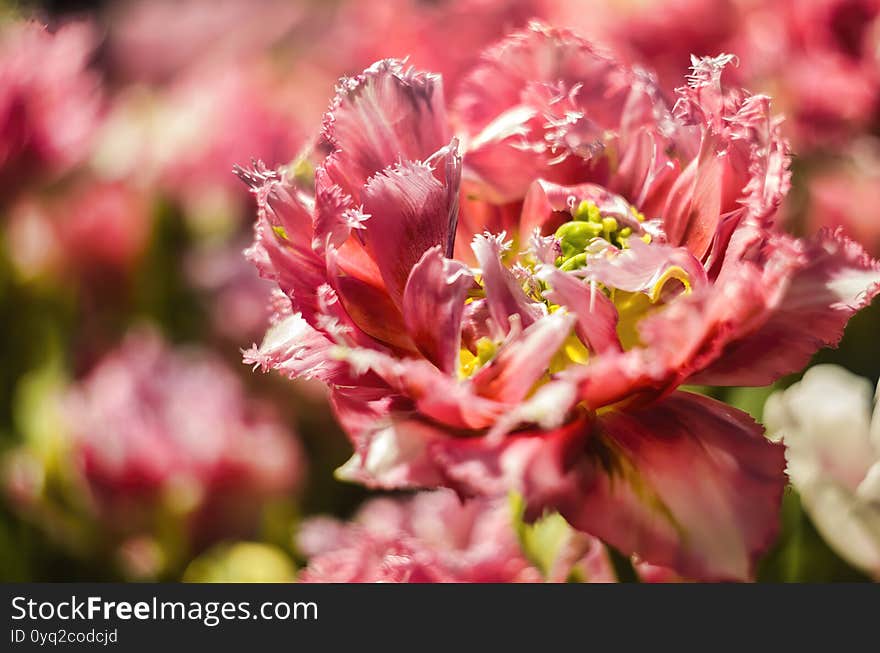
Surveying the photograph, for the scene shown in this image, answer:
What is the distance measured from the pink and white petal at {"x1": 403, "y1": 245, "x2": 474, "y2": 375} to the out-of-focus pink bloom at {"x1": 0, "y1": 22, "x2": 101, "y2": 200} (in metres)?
0.36

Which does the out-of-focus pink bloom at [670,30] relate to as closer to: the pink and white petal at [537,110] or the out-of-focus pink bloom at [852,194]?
the out-of-focus pink bloom at [852,194]

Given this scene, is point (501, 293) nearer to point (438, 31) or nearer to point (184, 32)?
point (438, 31)

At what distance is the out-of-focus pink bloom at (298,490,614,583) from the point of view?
0.31 meters

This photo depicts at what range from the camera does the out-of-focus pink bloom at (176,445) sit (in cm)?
49

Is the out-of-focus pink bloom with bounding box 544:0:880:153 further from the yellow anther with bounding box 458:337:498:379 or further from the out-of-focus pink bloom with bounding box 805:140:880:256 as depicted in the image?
the yellow anther with bounding box 458:337:498:379

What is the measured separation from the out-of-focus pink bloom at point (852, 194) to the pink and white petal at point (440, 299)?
0.30 m

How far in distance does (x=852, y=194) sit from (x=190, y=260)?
Result: 377 mm

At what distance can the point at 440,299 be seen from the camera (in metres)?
0.22

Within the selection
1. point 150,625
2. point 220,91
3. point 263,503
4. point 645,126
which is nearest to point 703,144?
point 645,126

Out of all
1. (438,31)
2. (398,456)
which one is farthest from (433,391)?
(438,31)

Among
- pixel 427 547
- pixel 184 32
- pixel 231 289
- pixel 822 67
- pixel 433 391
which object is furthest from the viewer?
pixel 184 32

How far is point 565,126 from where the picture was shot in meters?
0.26

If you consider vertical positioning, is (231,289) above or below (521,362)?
above

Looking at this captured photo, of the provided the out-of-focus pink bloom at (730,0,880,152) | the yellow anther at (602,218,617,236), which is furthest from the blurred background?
the yellow anther at (602,218,617,236)
